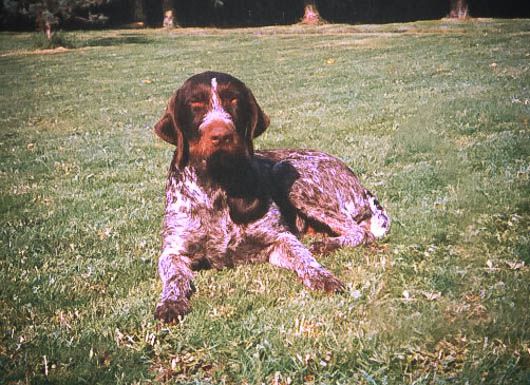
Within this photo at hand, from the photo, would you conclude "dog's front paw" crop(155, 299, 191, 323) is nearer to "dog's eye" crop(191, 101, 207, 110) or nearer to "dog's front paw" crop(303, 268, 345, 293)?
"dog's front paw" crop(303, 268, 345, 293)

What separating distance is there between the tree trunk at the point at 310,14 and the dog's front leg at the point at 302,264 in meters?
35.9

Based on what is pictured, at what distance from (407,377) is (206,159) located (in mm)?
2198

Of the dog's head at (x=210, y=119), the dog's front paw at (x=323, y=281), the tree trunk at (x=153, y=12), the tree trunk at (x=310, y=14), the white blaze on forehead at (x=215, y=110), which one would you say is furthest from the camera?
the tree trunk at (x=153, y=12)

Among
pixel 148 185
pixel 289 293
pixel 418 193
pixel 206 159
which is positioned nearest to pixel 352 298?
pixel 289 293

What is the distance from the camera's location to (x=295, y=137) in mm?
8977

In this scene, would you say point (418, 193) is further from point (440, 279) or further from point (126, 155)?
point (126, 155)

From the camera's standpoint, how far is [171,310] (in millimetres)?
3512

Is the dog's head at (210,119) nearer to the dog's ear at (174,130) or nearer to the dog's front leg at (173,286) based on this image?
the dog's ear at (174,130)

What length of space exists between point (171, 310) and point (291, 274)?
1.08 metres

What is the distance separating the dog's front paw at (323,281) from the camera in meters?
3.77

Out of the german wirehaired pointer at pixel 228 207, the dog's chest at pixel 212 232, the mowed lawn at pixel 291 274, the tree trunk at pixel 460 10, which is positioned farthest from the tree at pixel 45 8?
the dog's chest at pixel 212 232

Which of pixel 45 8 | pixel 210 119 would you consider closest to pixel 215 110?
pixel 210 119

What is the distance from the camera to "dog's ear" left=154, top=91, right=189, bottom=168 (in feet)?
14.0

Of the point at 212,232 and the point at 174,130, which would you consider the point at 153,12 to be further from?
the point at 212,232
